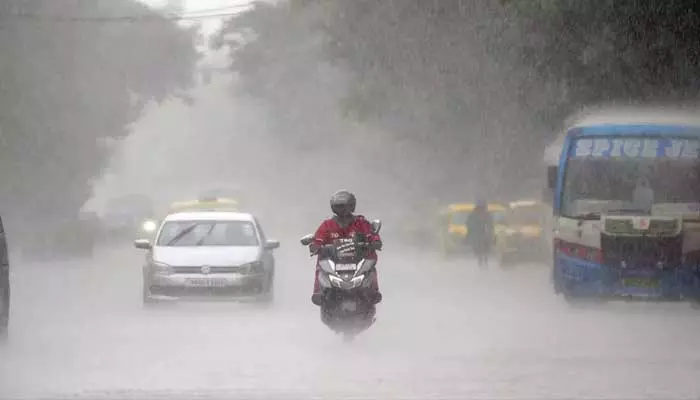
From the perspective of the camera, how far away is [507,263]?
41.9m

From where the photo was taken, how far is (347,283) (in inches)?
704

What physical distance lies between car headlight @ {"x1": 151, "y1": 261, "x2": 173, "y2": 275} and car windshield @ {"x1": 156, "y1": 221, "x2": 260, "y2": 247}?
1272 millimetres

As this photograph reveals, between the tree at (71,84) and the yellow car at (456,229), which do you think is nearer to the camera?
the yellow car at (456,229)

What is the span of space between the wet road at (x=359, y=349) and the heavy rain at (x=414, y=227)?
75 mm

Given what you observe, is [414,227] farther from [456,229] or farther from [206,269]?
[206,269]

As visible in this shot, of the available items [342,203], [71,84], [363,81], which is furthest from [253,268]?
[71,84]

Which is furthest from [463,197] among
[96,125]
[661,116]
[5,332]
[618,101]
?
[5,332]

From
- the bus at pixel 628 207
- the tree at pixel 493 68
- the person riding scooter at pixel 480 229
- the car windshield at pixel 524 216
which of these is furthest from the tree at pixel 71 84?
the bus at pixel 628 207

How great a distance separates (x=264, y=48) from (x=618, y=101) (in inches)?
1941

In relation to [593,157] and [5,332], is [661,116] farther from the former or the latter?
[5,332]

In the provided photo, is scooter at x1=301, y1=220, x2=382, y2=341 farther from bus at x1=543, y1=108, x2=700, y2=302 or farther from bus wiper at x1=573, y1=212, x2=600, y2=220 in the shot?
bus wiper at x1=573, y1=212, x2=600, y2=220

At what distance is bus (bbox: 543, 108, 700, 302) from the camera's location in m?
24.8

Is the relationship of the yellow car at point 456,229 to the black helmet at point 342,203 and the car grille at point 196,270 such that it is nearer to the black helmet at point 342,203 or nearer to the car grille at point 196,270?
the car grille at point 196,270

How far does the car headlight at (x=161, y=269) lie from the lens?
24.3 meters
